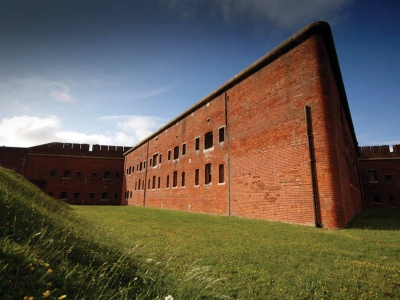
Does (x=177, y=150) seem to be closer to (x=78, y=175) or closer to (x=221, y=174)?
(x=221, y=174)

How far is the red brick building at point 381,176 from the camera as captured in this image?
27656 mm

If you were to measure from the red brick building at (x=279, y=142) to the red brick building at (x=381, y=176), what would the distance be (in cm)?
1418

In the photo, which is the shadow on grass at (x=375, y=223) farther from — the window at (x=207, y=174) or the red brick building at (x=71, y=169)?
the red brick building at (x=71, y=169)

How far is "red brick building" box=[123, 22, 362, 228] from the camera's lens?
939 centimetres

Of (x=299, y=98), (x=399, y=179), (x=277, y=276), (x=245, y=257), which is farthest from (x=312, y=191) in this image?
(x=399, y=179)

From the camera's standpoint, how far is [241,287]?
318 centimetres

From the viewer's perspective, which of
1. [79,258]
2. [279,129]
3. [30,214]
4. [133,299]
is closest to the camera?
[133,299]

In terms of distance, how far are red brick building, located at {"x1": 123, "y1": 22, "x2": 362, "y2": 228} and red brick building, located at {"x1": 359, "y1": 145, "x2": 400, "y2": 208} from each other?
46.5 feet

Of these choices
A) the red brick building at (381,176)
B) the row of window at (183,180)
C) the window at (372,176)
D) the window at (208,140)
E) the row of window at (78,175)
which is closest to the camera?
the row of window at (183,180)

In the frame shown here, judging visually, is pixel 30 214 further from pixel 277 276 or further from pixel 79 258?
pixel 277 276

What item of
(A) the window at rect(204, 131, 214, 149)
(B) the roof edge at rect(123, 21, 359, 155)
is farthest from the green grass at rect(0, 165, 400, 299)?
(A) the window at rect(204, 131, 214, 149)

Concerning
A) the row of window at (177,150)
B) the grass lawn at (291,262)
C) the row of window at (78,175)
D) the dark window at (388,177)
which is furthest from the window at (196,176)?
the dark window at (388,177)

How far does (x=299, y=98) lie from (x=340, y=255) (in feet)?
24.4

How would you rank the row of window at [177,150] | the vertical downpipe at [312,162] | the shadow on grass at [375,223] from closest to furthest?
the shadow on grass at [375,223]
the vertical downpipe at [312,162]
the row of window at [177,150]
